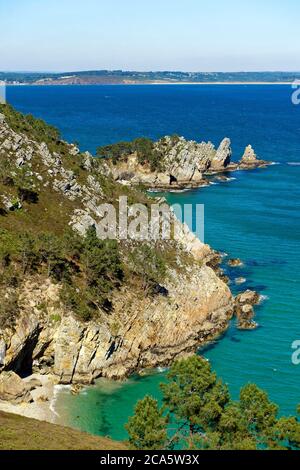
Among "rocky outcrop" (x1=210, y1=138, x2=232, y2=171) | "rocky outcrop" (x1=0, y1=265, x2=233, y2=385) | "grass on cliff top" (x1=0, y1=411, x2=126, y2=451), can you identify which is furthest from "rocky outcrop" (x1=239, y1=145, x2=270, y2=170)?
"grass on cliff top" (x1=0, y1=411, x2=126, y2=451)

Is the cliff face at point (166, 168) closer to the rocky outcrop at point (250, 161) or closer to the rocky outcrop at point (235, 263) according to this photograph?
the rocky outcrop at point (250, 161)

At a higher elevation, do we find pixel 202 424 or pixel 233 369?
pixel 202 424

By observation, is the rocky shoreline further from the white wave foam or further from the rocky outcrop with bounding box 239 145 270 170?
the rocky outcrop with bounding box 239 145 270 170

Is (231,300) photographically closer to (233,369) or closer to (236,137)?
(233,369)

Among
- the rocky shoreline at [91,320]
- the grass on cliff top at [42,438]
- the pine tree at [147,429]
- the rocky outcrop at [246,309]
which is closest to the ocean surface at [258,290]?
the rocky outcrop at [246,309]
